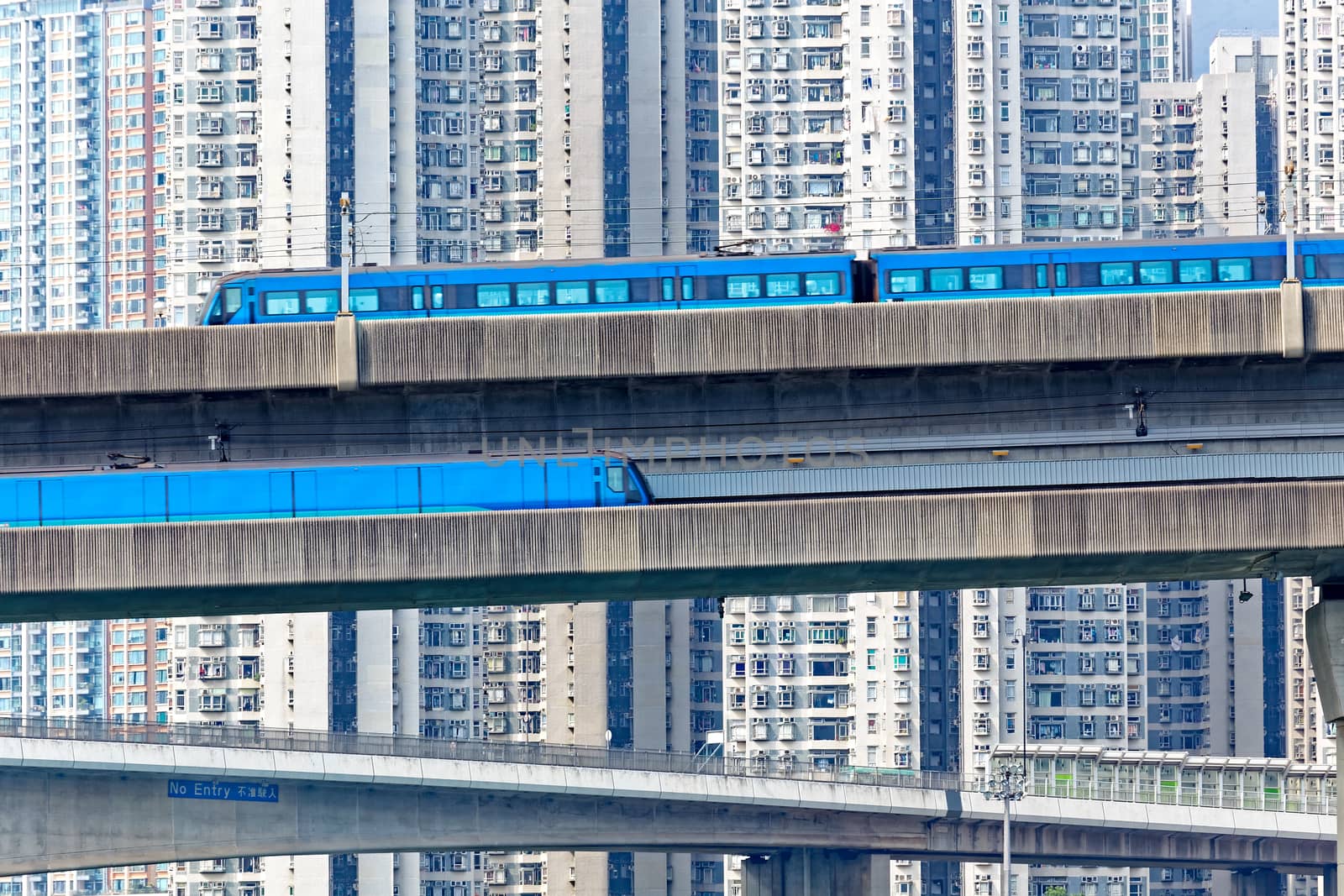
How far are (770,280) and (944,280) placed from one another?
4.54 m

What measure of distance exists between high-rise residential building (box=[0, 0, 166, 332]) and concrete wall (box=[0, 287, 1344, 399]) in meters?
134

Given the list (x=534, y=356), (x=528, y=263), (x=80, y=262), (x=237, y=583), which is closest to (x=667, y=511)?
(x=534, y=356)

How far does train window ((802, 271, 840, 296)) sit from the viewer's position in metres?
63.0

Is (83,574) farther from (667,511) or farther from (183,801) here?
(183,801)

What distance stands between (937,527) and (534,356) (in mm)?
9144

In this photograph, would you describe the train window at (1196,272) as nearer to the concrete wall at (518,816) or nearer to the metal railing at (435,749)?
the metal railing at (435,749)

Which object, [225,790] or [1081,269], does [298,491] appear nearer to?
[1081,269]

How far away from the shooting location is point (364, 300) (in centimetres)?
6456

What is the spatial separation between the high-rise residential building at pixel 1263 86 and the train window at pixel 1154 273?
309 ft

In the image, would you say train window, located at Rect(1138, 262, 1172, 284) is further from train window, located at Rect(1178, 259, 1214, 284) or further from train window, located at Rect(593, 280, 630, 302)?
train window, located at Rect(593, 280, 630, 302)

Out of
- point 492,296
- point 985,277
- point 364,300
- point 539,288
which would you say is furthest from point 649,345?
point 985,277

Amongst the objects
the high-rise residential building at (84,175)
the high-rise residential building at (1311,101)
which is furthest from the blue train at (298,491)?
the high-rise residential building at (84,175)

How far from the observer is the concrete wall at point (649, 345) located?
5144cm

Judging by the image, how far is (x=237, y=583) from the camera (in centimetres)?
4953
